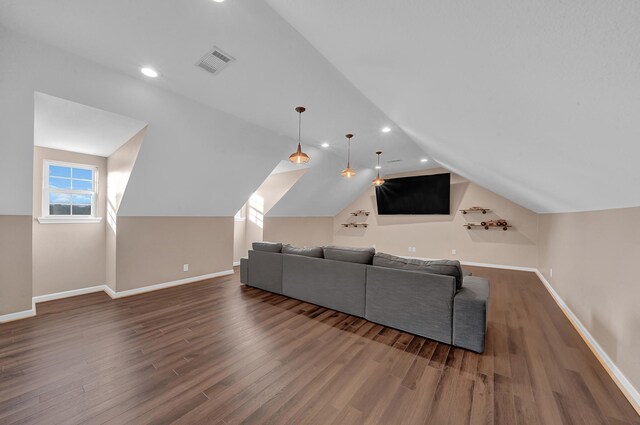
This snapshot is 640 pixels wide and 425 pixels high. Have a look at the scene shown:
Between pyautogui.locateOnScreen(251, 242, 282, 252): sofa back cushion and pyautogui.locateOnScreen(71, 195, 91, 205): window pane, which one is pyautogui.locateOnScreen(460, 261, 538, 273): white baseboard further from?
pyautogui.locateOnScreen(71, 195, 91, 205): window pane

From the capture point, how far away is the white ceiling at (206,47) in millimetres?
1776

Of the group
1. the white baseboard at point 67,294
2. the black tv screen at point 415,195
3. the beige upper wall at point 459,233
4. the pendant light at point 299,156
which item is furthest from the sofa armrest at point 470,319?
the white baseboard at point 67,294

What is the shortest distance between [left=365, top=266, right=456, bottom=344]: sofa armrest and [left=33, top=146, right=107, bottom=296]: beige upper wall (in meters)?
4.68

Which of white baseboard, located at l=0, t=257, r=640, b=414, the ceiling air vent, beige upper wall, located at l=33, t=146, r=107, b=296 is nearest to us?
white baseboard, located at l=0, t=257, r=640, b=414

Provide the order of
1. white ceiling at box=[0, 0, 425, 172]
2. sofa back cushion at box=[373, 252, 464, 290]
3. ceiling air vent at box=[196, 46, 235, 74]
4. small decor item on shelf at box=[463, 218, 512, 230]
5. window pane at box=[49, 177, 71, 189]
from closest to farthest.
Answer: white ceiling at box=[0, 0, 425, 172] → ceiling air vent at box=[196, 46, 235, 74] → sofa back cushion at box=[373, 252, 464, 290] → window pane at box=[49, 177, 71, 189] → small decor item on shelf at box=[463, 218, 512, 230]

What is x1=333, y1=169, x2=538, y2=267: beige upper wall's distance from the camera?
6.03m

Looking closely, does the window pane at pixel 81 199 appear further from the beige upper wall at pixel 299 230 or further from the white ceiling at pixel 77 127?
the beige upper wall at pixel 299 230

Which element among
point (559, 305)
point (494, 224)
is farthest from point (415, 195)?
point (559, 305)

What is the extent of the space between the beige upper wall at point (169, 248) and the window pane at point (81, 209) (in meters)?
0.88

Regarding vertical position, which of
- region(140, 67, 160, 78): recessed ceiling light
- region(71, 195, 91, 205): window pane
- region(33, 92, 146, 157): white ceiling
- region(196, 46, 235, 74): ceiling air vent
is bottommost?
region(71, 195, 91, 205): window pane

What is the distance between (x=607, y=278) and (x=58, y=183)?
7.18 metres

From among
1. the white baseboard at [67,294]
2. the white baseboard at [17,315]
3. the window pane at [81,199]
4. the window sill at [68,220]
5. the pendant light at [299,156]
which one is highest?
the pendant light at [299,156]

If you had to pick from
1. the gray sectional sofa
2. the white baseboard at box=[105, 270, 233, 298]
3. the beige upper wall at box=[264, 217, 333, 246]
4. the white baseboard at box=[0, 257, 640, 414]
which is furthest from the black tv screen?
the white baseboard at box=[105, 270, 233, 298]

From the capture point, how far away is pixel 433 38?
110 cm
